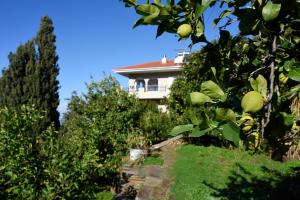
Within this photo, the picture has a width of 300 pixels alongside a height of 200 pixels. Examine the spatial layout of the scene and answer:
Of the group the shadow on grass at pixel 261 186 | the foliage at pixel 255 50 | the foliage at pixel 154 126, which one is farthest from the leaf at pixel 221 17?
the foliage at pixel 154 126

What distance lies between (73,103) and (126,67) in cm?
1827

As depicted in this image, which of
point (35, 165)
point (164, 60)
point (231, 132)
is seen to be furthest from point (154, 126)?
point (164, 60)

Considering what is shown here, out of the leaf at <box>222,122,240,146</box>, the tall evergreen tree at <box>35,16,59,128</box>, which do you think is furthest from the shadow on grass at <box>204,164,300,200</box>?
the tall evergreen tree at <box>35,16,59,128</box>

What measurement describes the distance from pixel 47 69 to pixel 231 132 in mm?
23589

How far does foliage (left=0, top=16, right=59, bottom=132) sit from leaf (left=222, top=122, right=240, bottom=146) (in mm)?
21955

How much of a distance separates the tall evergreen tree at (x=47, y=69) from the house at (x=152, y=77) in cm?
842

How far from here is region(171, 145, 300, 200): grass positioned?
7.88 m

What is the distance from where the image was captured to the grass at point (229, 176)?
25.8 ft

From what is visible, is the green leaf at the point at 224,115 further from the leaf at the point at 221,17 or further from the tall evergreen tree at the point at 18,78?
the tall evergreen tree at the point at 18,78

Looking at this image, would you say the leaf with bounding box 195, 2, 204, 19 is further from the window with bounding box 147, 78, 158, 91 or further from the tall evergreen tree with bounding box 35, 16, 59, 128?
the window with bounding box 147, 78, 158, 91

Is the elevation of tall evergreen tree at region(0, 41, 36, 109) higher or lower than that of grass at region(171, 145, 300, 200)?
higher

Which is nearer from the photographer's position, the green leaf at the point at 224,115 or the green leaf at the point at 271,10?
the green leaf at the point at 224,115

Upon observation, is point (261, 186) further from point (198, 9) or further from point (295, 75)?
point (198, 9)

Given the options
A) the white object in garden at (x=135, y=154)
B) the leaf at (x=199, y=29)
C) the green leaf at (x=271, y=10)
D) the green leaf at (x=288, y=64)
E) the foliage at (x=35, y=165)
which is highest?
the green leaf at (x=271, y=10)
